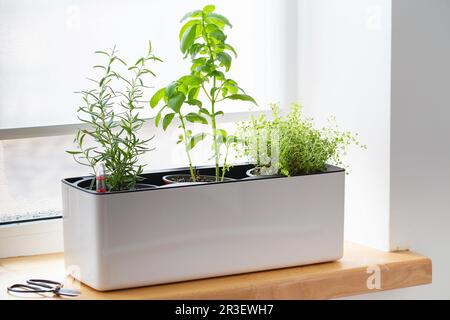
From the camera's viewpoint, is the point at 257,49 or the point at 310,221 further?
the point at 257,49

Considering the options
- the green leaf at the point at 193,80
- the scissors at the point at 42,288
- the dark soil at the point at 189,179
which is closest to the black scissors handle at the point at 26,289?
the scissors at the point at 42,288

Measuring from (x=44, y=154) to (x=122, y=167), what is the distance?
0.23 metres

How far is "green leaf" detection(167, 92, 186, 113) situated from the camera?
1.29 m

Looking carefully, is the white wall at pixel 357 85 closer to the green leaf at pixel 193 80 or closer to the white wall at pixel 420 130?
the white wall at pixel 420 130

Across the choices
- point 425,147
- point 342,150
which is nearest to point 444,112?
point 425,147

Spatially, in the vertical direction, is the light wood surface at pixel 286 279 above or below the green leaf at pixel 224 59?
below

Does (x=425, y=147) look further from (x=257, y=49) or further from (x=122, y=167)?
(x=122, y=167)

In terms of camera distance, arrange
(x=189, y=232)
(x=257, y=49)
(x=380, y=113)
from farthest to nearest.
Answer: (x=257, y=49), (x=380, y=113), (x=189, y=232)

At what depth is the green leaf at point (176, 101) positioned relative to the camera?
4.24 ft

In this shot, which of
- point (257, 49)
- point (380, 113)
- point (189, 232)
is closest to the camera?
point (189, 232)

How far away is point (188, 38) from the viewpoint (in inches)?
51.6

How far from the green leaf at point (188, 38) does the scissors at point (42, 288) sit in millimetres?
430

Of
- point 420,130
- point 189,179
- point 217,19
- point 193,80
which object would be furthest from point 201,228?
point 420,130

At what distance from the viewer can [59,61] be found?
1.42 metres
